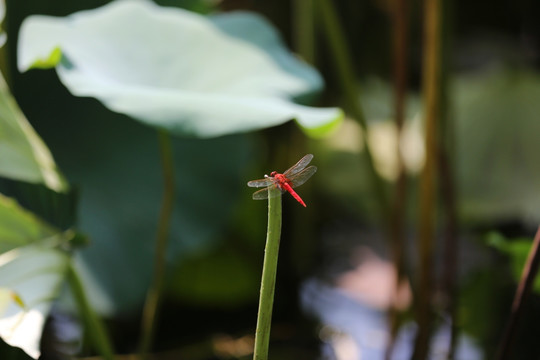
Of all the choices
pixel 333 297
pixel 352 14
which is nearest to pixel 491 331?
pixel 333 297

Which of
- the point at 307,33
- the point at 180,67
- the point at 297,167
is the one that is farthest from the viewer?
the point at 307,33

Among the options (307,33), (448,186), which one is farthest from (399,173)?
(307,33)

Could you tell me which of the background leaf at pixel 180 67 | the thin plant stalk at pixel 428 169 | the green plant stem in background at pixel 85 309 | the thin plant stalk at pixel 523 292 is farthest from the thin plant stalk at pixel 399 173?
the green plant stem in background at pixel 85 309

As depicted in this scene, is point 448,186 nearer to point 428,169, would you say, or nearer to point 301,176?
point 428,169

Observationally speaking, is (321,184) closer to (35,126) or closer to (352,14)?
(352,14)

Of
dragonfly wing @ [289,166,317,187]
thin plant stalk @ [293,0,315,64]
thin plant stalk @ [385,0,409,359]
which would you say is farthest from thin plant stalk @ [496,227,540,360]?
thin plant stalk @ [293,0,315,64]

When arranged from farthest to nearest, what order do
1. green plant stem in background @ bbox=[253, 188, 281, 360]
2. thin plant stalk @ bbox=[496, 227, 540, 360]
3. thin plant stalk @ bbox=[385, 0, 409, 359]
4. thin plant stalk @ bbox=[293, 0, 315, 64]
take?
1. thin plant stalk @ bbox=[293, 0, 315, 64]
2. thin plant stalk @ bbox=[385, 0, 409, 359]
3. thin plant stalk @ bbox=[496, 227, 540, 360]
4. green plant stem in background @ bbox=[253, 188, 281, 360]

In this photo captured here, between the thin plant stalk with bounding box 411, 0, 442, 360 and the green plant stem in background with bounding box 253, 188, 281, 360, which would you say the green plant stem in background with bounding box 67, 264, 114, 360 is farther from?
the thin plant stalk with bounding box 411, 0, 442, 360
